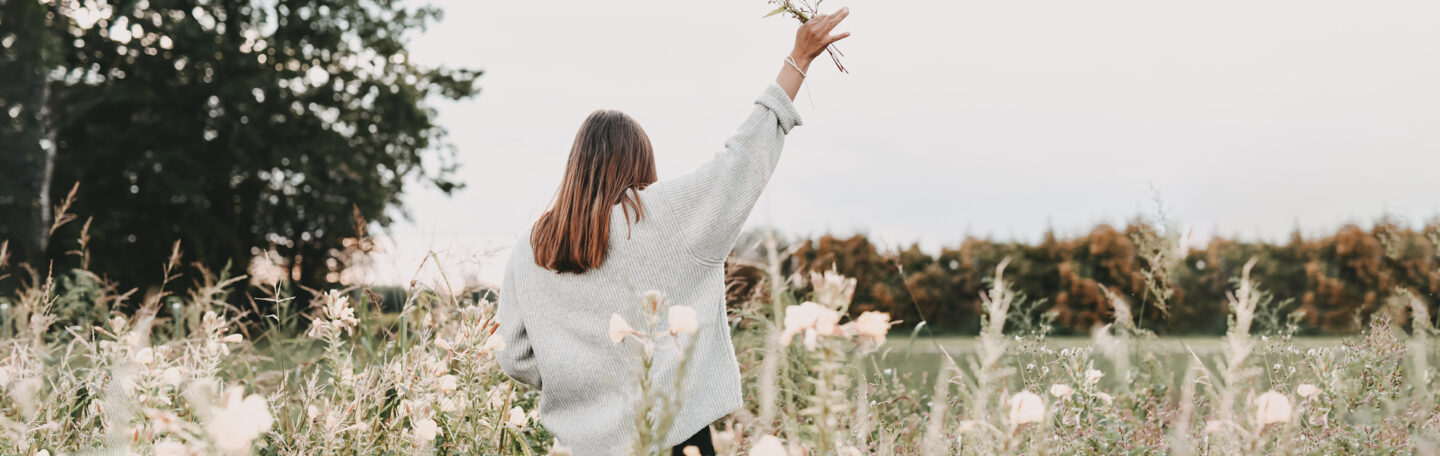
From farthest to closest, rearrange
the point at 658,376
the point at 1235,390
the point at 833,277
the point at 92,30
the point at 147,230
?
the point at 147,230
the point at 92,30
the point at 658,376
the point at 1235,390
the point at 833,277

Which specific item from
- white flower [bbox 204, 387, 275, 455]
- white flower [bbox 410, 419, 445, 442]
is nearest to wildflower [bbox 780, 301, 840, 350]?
white flower [bbox 204, 387, 275, 455]

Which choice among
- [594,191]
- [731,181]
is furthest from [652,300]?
[594,191]

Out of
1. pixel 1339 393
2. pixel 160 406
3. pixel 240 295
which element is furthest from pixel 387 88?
pixel 1339 393

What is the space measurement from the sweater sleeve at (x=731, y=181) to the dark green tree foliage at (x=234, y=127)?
11426 mm

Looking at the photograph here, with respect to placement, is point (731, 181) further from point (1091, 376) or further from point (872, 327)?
point (1091, 376)

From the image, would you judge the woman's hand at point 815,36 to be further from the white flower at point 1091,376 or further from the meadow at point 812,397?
the white flower at point 1091,376

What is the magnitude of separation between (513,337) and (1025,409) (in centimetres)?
136

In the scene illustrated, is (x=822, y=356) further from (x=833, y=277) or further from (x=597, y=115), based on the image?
(x=597, y=115)

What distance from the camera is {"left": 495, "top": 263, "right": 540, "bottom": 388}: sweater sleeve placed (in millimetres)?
2227

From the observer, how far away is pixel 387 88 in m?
13.6

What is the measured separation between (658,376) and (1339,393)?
5.25 ft

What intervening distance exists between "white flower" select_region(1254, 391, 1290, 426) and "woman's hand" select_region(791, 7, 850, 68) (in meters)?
1.22

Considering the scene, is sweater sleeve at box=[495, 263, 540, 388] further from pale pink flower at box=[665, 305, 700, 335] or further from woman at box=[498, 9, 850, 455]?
pale pink flower at box=[665, 305, 700, 335]

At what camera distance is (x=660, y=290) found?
83.4 inches
